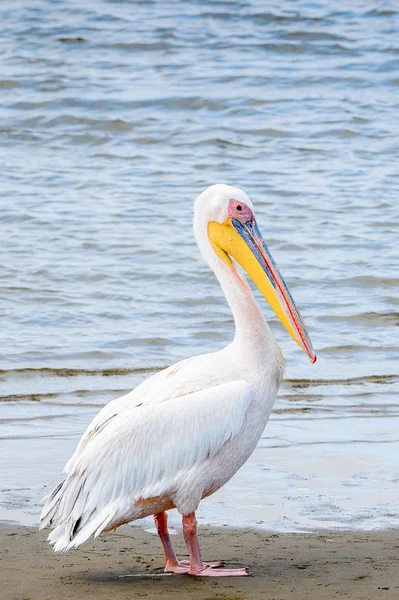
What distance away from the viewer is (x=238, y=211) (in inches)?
191

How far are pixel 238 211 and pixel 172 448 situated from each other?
113 centimetres

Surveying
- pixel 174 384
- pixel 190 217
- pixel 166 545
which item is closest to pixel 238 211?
pixel 174 384

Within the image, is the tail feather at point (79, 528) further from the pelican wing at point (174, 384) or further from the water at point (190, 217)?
the water at point (190, 217)

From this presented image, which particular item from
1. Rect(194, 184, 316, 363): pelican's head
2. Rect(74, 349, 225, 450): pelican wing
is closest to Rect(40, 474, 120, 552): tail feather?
Rect(74, 349, 225, 450): pelican wing

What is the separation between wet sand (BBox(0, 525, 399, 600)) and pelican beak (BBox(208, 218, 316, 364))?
3.08 feet

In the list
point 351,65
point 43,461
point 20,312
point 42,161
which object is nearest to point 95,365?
point 20,312

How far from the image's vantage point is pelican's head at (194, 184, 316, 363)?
4844 mm

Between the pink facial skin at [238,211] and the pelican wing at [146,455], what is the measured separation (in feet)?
2.85

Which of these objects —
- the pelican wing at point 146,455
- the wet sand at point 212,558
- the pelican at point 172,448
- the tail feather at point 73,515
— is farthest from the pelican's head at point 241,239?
the tail feather at point 73,515

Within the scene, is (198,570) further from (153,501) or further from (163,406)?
(163,406)

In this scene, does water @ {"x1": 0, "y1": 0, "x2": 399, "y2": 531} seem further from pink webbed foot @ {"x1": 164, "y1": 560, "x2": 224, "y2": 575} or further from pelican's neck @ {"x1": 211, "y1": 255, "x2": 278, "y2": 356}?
pelican's neck @ {"x1": 211, "y1": 255, "x2": 278, "y2": 356}

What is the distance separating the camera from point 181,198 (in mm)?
12406

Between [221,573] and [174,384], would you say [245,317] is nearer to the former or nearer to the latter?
[174,384]

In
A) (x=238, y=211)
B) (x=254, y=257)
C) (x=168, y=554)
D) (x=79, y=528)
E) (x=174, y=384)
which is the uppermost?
(x=238, y=211)
